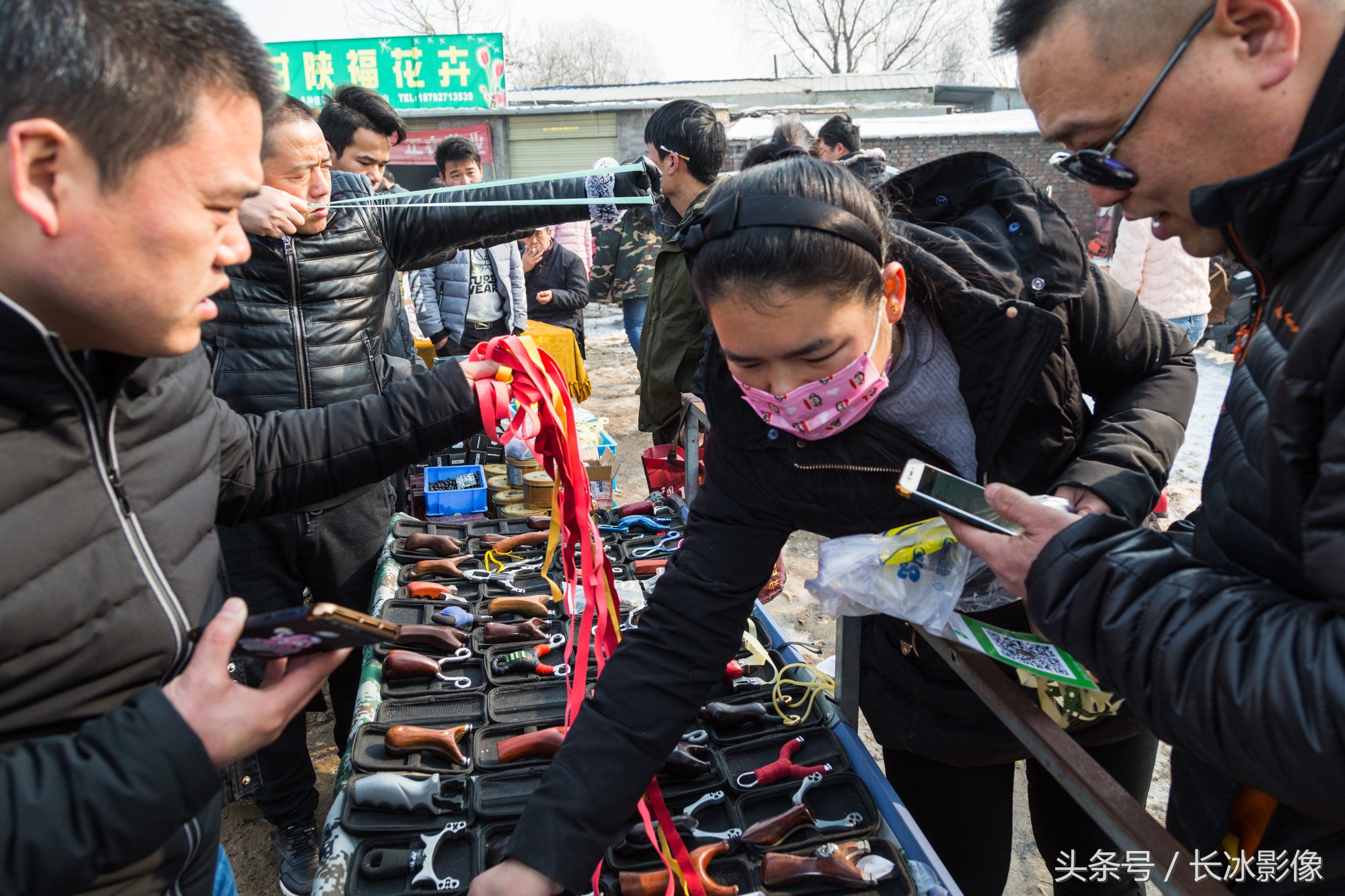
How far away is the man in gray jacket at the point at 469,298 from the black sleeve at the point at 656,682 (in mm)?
3974

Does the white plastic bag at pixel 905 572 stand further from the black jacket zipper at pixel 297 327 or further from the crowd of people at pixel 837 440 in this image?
the black jacket zipper at pixel 297 327

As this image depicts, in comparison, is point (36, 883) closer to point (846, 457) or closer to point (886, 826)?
point (846, 457)

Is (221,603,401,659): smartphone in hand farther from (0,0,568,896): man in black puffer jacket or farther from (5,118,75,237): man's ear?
(5,118,75,237): man's ear

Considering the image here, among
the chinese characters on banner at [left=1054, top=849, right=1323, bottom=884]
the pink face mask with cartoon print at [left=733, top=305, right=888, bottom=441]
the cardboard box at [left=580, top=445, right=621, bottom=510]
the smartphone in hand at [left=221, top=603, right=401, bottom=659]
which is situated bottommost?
the cardboard box at [left=580, top=445, right=621, bottom=510]

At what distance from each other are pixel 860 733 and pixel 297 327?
2585mm

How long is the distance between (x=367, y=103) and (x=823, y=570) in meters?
3.39

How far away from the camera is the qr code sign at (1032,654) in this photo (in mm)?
1480

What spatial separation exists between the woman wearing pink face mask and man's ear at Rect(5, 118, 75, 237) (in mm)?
909

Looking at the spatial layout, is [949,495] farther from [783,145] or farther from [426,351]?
[426,351]

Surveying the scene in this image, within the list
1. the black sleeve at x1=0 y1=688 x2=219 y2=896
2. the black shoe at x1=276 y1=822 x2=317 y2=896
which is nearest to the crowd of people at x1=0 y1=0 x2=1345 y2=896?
the black sleeve at x1=0 y1=688 x2=219 y2=896

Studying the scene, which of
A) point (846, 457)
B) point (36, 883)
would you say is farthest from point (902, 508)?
point (36, 883)

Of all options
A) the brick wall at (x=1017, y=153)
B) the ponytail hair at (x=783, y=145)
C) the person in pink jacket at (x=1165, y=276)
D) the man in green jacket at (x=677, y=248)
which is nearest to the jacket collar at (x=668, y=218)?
the man in green jacket at (x=677, y=248)

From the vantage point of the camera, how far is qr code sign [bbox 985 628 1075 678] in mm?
1480

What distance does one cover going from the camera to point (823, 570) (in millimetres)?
1605
